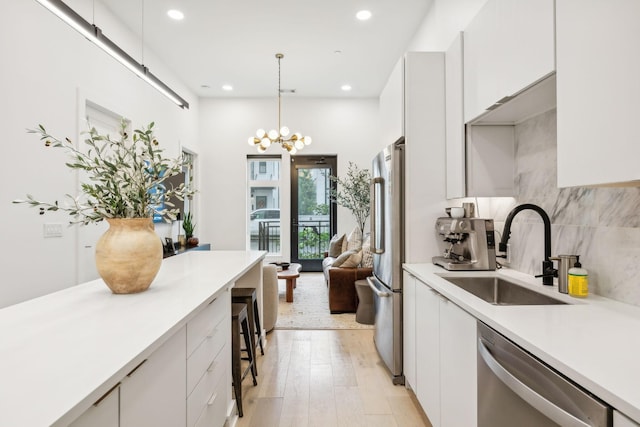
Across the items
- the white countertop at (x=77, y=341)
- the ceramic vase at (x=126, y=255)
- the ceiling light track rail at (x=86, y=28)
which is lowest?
the white countertop at (x=77, y=341)

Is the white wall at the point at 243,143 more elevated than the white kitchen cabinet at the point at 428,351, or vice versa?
the white wall at the point at 243,143

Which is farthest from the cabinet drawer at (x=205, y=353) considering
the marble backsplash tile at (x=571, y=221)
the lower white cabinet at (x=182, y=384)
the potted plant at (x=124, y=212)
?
the marble backsplash tile at (x=571, y=221)

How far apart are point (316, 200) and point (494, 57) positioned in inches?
200

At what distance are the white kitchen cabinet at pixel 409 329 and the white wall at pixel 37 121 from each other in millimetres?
2862

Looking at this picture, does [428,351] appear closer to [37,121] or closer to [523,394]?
[523,394]

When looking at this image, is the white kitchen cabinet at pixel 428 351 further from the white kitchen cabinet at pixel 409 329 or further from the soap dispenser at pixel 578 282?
the soap dispenser at pixel 578 282

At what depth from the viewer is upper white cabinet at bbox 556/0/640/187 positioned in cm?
97

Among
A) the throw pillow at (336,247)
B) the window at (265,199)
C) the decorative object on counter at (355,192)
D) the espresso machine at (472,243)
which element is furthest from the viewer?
the window at (265,199)

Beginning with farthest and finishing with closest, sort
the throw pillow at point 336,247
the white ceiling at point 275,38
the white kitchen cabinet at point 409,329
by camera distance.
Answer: the throw pillow at point 336,247
the white ceiling at point 275,38
the white kitchen cabinet at point 409,329

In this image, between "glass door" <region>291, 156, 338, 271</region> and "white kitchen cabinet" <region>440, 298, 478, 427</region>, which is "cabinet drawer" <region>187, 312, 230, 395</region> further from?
"glass door" <region>291, 156, 338, 271</region>

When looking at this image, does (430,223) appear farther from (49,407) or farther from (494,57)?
(49,407)

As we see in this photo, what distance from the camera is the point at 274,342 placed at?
130 inches

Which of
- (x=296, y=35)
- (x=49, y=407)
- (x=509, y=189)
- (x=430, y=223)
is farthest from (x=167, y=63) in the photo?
(x=49, y=407)

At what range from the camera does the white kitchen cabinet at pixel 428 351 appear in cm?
175
